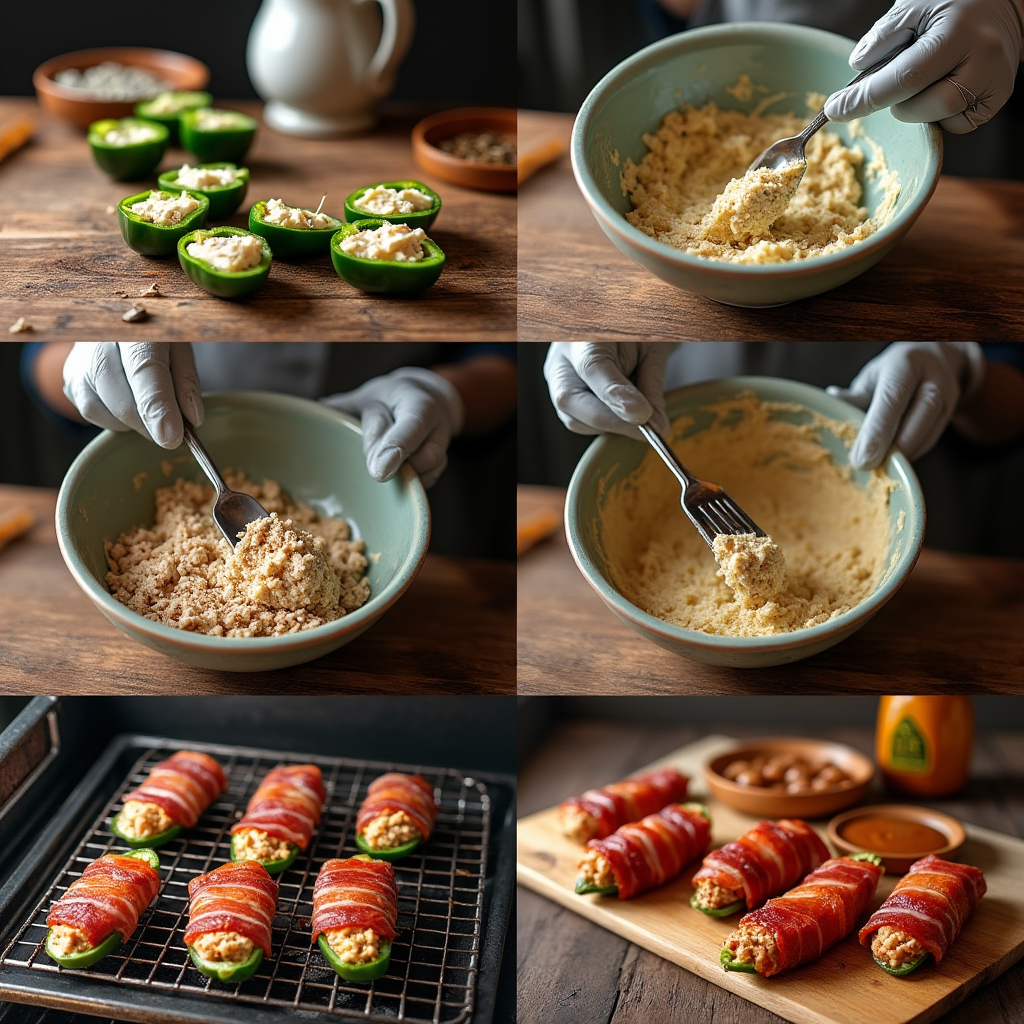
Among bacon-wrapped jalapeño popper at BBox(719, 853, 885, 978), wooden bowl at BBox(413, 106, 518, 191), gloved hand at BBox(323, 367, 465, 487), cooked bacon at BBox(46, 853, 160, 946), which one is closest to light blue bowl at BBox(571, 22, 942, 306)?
wooden bowl at BBox(413, 106, 518, 191)

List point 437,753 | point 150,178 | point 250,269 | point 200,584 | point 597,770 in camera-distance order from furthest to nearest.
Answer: point 597,770 → point 437,753 → point 150,178 → point 200,584 → point 250,269

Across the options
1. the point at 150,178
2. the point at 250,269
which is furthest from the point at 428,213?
the point at 150,178

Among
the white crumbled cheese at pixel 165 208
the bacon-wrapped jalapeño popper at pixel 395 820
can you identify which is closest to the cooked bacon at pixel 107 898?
the bacon-wrapped jalapeño popper at pixel 395 820

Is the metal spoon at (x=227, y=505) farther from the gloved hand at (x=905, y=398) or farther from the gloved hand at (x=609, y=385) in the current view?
the gloved hand at (x=905, y=398)

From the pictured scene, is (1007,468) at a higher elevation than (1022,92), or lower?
lower

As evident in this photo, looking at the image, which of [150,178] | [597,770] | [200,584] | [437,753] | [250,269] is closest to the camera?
[250,269]

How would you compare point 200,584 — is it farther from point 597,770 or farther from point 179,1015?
point 597,770

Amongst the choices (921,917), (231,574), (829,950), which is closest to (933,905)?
(921,917)
